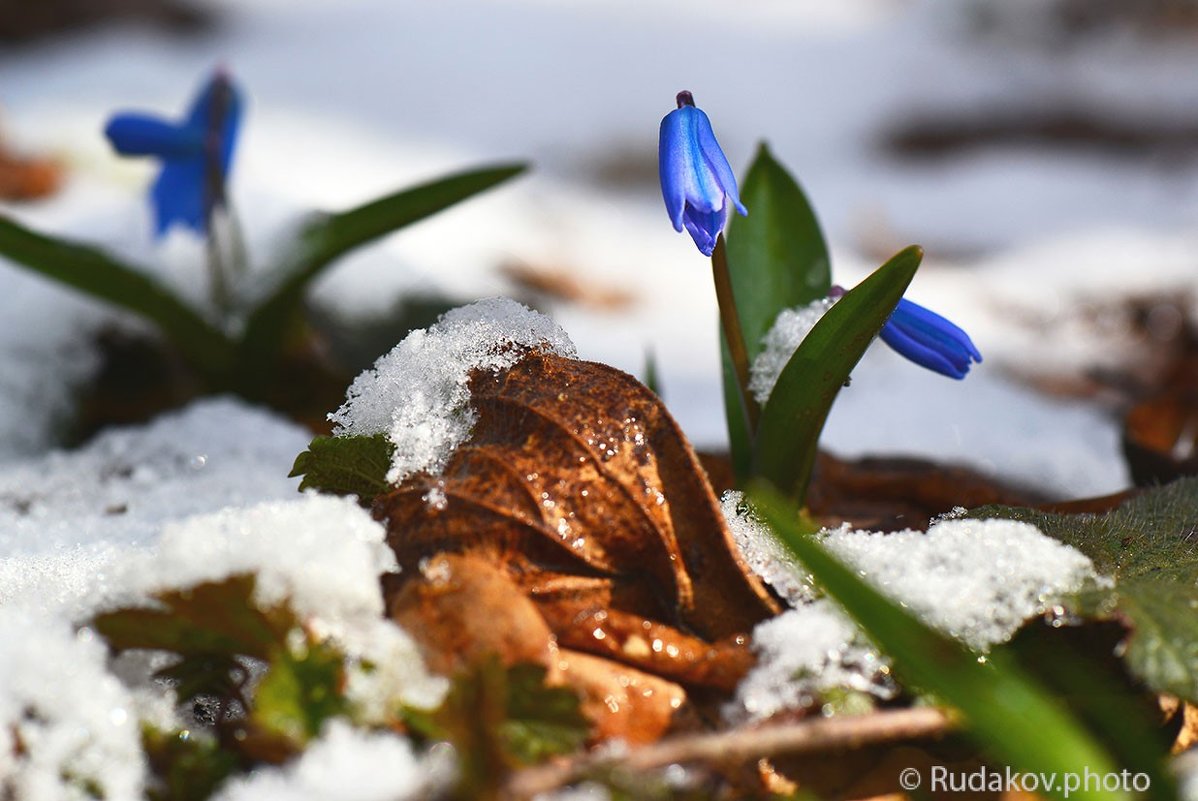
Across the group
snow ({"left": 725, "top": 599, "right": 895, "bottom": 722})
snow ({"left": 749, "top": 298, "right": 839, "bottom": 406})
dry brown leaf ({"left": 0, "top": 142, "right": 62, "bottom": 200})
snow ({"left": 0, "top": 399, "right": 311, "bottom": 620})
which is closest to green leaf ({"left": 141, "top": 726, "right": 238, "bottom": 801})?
snow ({"left": 0, "top": 399, "right": 311, "bottom": 620})

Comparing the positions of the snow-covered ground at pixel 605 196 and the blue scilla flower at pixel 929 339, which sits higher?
the snow-covered ground at pixel 605 196

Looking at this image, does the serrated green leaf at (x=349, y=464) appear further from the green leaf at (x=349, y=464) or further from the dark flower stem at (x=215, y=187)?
the dark flower stem at (x=215, y=187)

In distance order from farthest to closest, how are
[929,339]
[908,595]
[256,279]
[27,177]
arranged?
[27,177] → [256,279] → [929,339] → [908,595]

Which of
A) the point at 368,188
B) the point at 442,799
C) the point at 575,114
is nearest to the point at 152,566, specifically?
the point at 442,799

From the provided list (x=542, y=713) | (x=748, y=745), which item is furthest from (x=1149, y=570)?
(x=542, y=713)

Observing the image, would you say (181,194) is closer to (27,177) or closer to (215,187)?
(215,187)

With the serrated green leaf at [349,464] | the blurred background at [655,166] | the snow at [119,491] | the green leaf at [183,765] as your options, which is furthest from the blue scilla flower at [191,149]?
the green leaf at [183,765]
